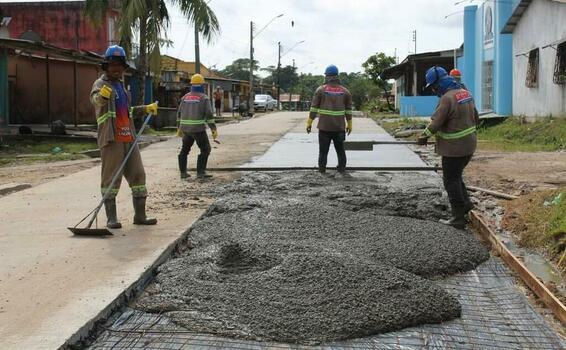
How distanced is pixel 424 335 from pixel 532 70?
1836 cm

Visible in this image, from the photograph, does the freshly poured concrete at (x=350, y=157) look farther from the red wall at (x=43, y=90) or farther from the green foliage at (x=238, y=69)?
the green foliage at (x=238, y=69)

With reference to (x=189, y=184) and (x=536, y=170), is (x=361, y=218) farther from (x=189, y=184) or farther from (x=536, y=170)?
(x=536, y=170)

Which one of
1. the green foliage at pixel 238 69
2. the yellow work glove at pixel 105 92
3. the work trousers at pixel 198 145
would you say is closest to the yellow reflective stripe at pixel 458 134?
the yellow work glove at pixel 105 92

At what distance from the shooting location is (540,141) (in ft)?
54.4

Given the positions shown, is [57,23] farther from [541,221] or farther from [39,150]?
[541,221]

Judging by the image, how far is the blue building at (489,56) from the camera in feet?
79.4

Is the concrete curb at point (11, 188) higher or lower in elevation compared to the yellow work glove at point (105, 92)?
lower

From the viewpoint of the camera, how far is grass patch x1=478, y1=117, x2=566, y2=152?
15.6 metres

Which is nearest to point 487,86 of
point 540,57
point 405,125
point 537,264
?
point 405,125

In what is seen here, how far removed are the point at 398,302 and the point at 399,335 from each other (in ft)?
1.05

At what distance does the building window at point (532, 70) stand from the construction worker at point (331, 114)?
469 inches

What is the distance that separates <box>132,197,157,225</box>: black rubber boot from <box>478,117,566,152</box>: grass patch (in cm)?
1073

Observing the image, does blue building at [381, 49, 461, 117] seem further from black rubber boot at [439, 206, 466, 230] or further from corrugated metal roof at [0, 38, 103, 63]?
black rubber boot at [439, 206, 466, 230]

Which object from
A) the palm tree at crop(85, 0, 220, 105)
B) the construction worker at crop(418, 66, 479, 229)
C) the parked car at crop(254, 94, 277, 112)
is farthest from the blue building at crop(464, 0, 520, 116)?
the parked car at crop(254, 94, 277, 112)
